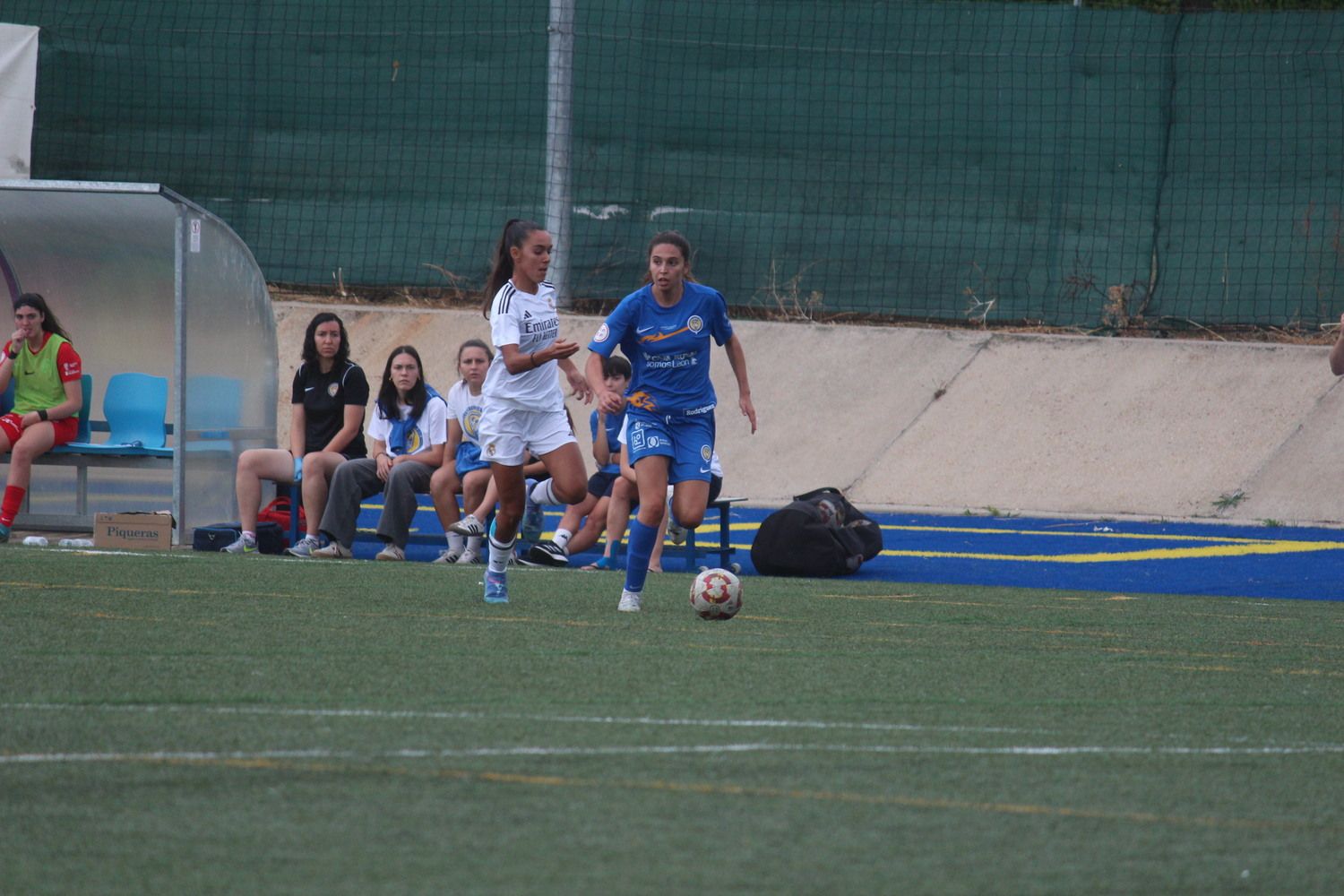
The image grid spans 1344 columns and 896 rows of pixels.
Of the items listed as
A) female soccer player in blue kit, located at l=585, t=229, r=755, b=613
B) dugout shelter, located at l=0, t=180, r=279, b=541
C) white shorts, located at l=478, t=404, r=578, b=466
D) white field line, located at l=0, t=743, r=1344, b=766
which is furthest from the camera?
dugout shelter, located at l=0, t=180, r=279, b=541

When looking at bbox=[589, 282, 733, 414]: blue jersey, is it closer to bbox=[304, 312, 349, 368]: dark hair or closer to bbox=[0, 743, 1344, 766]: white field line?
bbox=[0, 743, 1344, 766]: white field line

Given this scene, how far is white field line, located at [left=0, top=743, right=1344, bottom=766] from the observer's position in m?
4.13

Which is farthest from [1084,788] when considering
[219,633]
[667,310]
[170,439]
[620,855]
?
[170,439]

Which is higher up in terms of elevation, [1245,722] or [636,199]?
[636,199]

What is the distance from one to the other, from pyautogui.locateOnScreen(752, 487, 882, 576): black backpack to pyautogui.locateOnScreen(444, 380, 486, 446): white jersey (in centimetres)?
210

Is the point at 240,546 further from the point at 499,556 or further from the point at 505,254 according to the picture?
the point at 505,254

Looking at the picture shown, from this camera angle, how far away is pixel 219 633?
21.6 ft

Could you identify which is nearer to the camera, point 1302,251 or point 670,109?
point 1302,251

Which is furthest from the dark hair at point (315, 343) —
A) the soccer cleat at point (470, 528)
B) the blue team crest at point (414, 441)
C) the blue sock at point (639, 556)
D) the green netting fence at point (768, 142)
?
the green netting fence at point (768, 142)

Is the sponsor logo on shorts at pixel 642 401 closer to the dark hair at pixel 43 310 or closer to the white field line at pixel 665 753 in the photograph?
the white field line at pixel 665 753

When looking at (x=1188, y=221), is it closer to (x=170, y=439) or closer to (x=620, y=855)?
(x=170, y=439)

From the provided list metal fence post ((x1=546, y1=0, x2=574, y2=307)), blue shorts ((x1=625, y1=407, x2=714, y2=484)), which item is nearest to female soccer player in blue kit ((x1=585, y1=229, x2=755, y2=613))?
blue shorts ((x1=625, y1=407, x2=714, y2=484))

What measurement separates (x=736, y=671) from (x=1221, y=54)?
42.6 ft

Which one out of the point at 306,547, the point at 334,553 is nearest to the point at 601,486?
the point at 334,553
